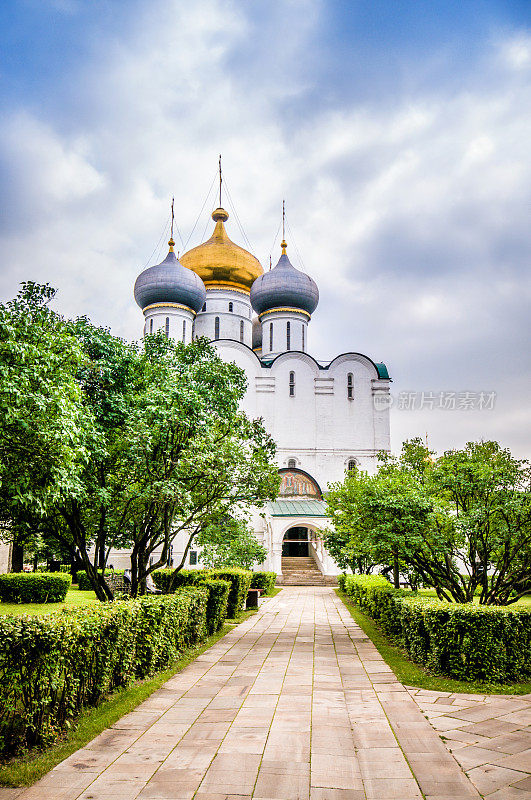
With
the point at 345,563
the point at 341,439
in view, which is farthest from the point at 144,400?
the point at 341,439

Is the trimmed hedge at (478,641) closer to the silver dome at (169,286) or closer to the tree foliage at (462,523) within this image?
the tree foliage at (462,523)

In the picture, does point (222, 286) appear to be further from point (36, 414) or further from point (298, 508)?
point (36, 414)

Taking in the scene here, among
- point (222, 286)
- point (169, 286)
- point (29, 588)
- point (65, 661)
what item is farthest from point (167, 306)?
point (65, 661)

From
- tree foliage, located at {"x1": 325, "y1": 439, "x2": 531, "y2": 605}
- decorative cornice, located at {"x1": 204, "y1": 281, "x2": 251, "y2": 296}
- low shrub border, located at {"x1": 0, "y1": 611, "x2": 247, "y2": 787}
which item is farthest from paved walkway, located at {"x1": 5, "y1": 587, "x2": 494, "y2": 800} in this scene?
decorative cornice, located at {"x1": 204, "y1": 281, "x2": 251, "y2": 296}

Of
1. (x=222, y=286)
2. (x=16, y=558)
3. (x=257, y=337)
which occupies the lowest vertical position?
(x=16, y=558)

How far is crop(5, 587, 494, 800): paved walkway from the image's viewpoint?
4141mm

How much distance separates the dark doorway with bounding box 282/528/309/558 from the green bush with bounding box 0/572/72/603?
60.4ft

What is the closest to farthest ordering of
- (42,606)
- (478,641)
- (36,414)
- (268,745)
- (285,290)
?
(268,745) < (478,641) < (36,414) < (42,606) < (285,290)

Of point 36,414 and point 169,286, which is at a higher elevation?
point 169,286

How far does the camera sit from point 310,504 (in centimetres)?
3158

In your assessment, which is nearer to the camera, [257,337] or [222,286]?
[222,286]

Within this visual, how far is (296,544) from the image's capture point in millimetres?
34312

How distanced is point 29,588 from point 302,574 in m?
15.5

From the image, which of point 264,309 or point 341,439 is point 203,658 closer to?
point 341,439
